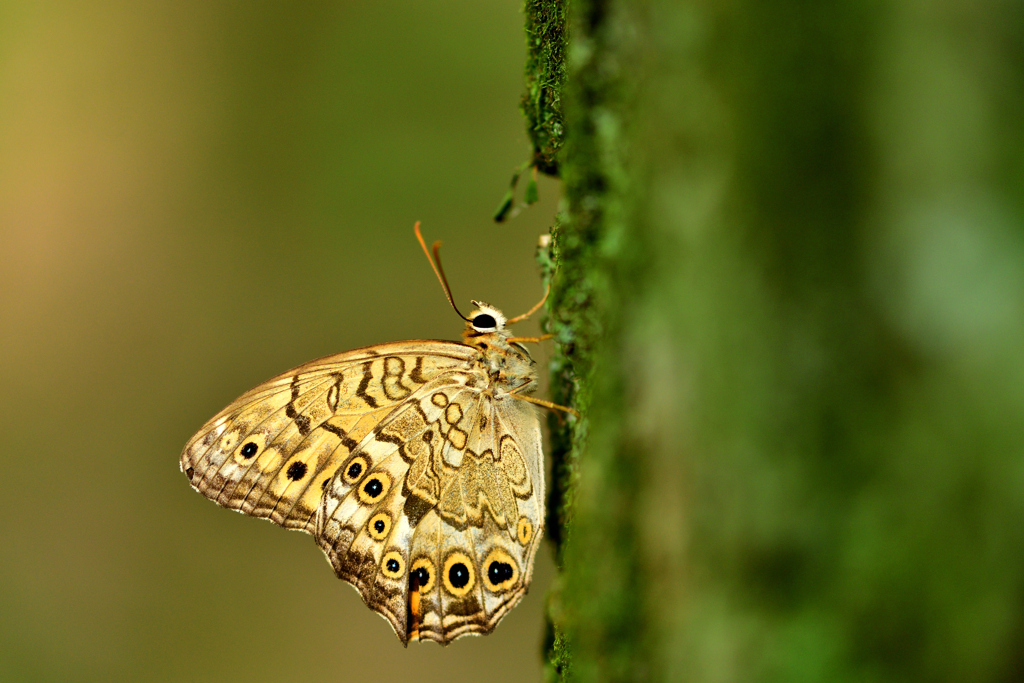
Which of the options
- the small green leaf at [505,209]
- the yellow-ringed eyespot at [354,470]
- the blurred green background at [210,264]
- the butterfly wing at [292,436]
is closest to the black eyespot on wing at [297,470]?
the butterfly wing at [292,436]

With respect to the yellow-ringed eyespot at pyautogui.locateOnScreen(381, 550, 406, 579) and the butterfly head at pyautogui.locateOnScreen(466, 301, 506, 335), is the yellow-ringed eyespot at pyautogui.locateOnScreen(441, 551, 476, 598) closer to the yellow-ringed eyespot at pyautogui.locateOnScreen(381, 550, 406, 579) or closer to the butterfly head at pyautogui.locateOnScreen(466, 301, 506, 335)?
the yellow-ringed eyespot at pyautogui.locateOnScreen(381, 550, 406, 579)

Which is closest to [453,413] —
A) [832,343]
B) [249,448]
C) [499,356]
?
[499,356]

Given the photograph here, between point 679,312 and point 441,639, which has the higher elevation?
point 679,312

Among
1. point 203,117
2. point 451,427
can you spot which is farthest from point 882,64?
point 203,117

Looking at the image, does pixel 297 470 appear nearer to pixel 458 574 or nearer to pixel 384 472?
pixel 384 472

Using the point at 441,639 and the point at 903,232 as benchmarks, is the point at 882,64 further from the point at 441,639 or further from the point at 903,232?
the point at 441,639

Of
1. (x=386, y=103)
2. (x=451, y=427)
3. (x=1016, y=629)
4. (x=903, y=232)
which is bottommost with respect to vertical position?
(x=451, y=427)

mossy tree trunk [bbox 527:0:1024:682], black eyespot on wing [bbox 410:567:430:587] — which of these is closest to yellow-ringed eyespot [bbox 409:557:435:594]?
black eyespot on wing [bbox 410:567:430:587]
